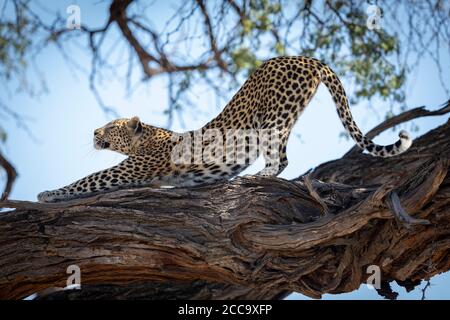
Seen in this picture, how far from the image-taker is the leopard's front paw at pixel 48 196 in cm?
798

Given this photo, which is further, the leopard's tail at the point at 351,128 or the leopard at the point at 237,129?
the leopard at the point at 237,129

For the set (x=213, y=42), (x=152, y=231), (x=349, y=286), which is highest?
(x=213, y=42)

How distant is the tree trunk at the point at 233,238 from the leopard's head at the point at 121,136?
6.25 feet

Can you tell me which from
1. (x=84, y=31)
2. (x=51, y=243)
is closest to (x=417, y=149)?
(x=51, y=243)

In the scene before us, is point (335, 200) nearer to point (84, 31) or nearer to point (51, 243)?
point (51, 243)

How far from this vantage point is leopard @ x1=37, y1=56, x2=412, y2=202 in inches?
321

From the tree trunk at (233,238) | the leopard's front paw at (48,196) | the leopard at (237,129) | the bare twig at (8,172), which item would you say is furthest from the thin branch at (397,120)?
the bare twig at (8,172)

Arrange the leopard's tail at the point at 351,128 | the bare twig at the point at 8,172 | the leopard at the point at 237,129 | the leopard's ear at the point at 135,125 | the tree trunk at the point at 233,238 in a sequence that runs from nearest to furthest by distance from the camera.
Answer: the tree trunk at the point at 233,238 → the leopard's tail at the point at 351,128 → the leopard at the point at 237,129 → the leopard's ear at the point at 135,125 → the bare twig at the point at 8,172

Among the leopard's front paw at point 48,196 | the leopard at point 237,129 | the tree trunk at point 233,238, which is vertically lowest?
the tree trunk at point 233,238

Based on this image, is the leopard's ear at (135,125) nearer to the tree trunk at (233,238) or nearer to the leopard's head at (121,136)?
the leopard's head at (121,136)

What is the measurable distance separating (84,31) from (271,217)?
5234 millimetres

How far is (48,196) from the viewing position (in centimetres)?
800

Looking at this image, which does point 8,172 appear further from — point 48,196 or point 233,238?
point 233,238
